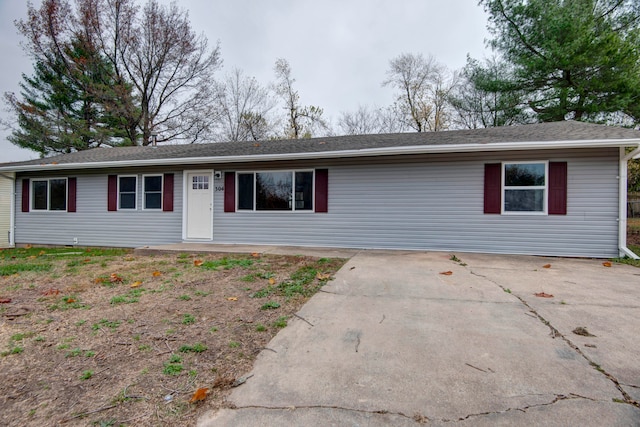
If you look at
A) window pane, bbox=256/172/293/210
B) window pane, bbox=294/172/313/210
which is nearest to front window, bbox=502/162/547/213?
window pane, bbox=294/172/313/210

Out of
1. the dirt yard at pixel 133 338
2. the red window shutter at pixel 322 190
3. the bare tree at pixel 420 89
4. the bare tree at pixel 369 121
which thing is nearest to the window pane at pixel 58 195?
the dirt yard at pixel 133 338

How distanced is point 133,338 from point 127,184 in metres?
8.15

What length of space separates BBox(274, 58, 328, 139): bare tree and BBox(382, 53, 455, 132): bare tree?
5.35 meters

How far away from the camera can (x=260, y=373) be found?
2178 millimetres

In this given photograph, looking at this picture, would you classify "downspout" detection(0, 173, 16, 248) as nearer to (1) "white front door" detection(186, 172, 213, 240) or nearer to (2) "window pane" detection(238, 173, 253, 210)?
(1) "white front door" detection(186, 172, 213, 240)

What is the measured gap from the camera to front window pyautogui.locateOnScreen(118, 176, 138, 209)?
9398 millimetres

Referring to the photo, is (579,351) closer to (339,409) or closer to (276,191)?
(339,409)

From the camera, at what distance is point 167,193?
9.05m

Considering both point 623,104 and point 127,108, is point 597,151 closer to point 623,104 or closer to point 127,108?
point 623,104

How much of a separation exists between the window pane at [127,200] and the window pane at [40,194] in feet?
9.73

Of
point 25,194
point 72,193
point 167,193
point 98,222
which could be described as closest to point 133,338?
point 167,193

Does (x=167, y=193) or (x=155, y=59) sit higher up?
(x=155, y=59)

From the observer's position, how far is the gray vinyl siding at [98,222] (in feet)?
29.9

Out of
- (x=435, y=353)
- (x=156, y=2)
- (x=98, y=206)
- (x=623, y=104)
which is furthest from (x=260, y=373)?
(x=156, y=2)
